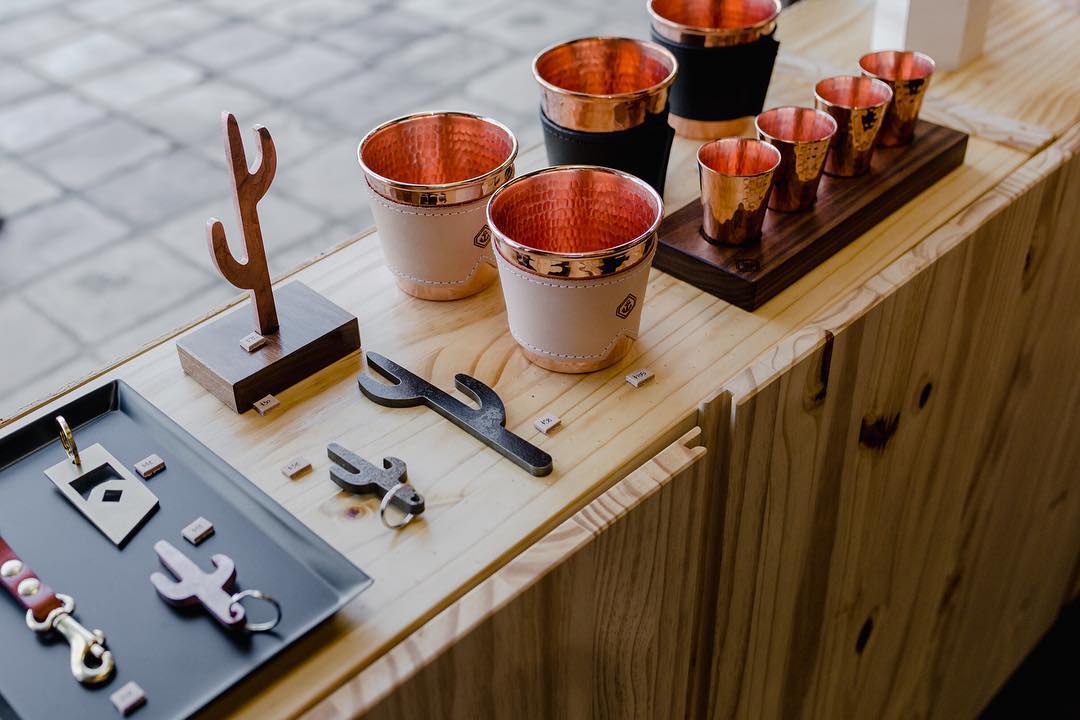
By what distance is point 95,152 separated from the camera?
2322 mm

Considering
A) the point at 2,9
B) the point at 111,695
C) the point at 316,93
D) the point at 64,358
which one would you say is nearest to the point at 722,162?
the point at 111,695

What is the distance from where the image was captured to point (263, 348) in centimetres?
73

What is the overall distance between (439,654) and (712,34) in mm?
584

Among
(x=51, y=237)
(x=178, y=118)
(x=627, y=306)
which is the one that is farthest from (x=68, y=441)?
(x=178, y=118)

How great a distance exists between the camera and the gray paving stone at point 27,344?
1776 millimetres

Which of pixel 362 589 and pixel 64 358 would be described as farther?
pixel 64 358

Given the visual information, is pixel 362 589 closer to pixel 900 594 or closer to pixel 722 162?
pixel 722 162

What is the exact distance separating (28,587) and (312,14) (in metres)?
2.54

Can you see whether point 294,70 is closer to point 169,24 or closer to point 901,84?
point 169,24

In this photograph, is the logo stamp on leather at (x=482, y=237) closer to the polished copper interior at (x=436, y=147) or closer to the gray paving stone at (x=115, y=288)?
the polished copper interior at (x=436, y=147)

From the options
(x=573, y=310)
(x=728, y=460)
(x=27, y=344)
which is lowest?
(x=27, y=344)

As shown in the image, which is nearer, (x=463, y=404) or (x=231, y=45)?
(x=463, y=404)

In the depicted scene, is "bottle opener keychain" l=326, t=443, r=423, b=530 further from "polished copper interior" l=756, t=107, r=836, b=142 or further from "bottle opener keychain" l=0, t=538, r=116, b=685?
"polished copper interior" l=756, t=107, r=836, b=142

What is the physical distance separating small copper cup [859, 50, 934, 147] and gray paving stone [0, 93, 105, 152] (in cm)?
195
